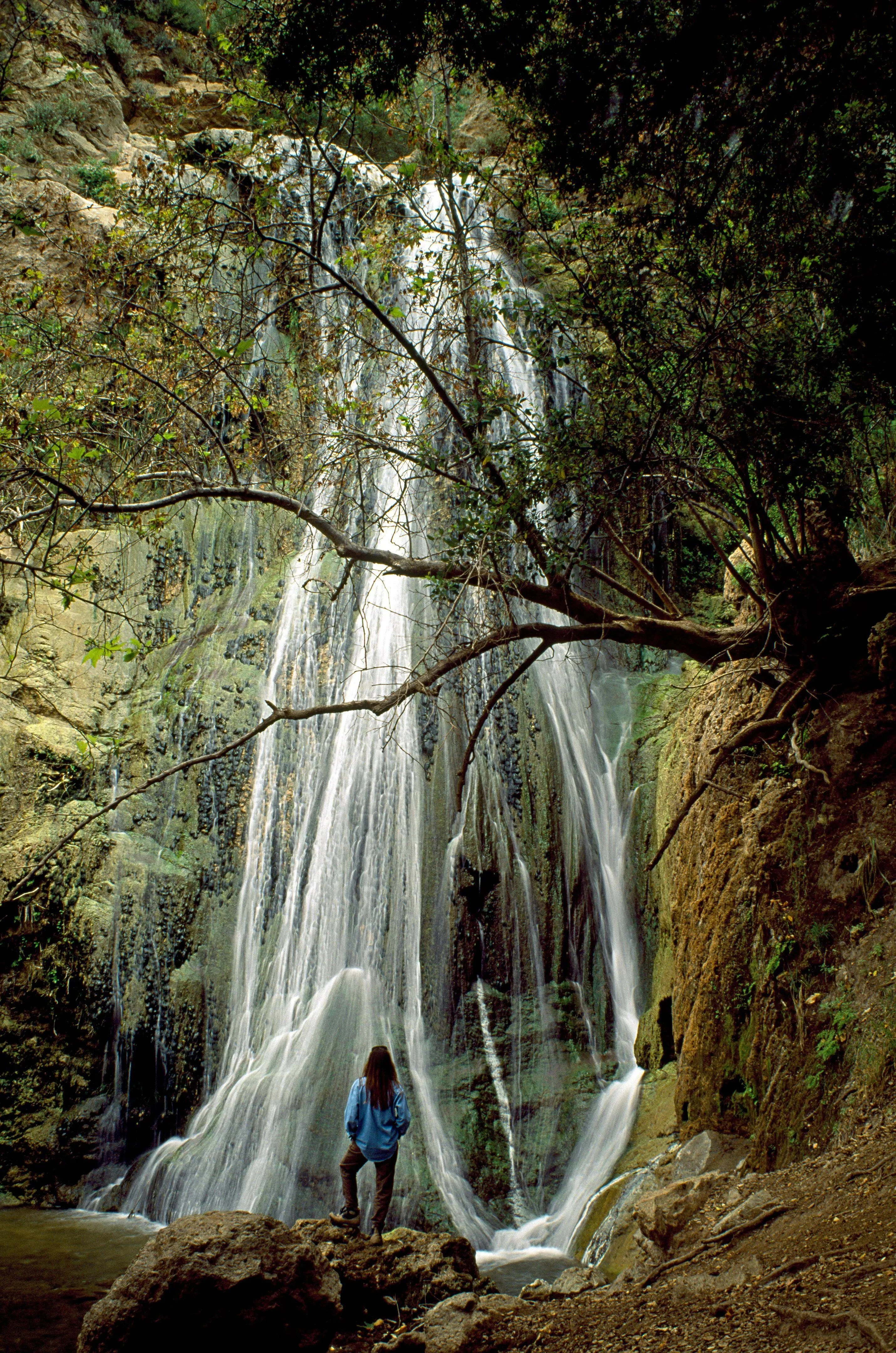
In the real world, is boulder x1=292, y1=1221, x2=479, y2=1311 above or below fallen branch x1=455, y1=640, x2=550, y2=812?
below

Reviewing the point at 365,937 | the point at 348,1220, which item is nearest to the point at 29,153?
the point at 365,937

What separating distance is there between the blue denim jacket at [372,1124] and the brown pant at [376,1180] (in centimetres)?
6

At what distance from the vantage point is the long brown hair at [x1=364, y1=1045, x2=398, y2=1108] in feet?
19.4

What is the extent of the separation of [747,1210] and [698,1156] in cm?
165

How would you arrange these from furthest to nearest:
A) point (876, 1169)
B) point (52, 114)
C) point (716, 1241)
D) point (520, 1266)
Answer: point (52, 114), point (520, 1266), point (716, 1241), point (876, 1169)

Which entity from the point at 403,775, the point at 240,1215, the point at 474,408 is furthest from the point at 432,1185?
the point at 474,408

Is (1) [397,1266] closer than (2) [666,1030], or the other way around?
(1) [397,1266]

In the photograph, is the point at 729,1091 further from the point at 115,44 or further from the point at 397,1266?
the point at 115,44

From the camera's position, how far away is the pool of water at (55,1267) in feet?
19.7

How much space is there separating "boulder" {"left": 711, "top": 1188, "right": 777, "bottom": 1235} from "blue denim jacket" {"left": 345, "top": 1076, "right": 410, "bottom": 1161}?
85.7 inches

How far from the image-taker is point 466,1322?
430cm

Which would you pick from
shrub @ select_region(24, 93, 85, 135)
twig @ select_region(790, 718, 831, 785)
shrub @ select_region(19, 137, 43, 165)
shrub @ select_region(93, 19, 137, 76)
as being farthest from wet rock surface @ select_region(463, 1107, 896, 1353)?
shrub @ select_region(93, 19, 137, 76)

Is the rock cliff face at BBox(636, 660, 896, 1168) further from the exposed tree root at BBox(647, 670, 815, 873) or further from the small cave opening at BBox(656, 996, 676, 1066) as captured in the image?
the small cave opening at BBox(656, 996, 676, 1066)

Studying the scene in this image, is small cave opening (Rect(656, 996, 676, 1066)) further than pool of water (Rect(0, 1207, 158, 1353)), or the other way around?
small cave opening (Rect(656, 996, 676, 1066))
